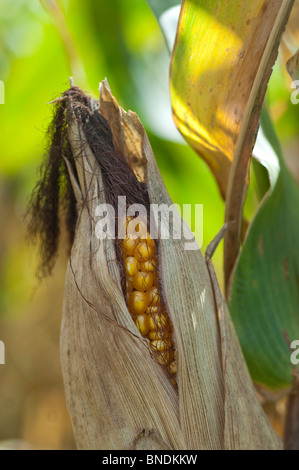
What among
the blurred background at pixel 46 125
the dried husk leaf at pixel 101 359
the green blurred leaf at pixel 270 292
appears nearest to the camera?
the dried husk leaf at pixel 101 359

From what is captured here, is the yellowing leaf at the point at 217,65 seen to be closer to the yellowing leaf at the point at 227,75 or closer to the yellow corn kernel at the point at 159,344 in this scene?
the yellowing leaf at the point at 227,75

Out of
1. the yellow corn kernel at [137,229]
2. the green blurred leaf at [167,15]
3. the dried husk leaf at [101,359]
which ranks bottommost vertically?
the dried husk leaf at [101,359]

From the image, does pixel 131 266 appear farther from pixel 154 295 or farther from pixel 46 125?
pixel 46 125

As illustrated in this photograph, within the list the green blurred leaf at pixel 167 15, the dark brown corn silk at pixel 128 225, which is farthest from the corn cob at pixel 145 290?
the green blurred leaf at pixel 167 15

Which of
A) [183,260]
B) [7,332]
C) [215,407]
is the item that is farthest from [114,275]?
[7,332]

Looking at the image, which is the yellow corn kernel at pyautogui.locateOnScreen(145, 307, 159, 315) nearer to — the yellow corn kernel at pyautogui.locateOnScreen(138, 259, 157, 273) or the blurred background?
the yellow corn kernel at pyautogui.locateOnScreen(138, 259, 157, 273)


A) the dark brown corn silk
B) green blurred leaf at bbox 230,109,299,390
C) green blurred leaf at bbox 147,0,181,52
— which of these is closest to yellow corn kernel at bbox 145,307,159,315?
the dark brown corn silk

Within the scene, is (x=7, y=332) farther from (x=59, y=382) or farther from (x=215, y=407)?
(x=215, y=407)
